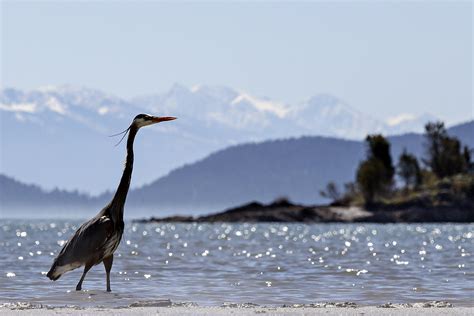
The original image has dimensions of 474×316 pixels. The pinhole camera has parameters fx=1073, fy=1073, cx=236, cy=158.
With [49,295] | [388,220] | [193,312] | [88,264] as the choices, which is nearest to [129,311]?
[193,312]

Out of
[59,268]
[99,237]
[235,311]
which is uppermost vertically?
[99,237]

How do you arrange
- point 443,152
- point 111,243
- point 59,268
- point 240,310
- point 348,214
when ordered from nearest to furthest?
point 240,310
point 111,243
point 59,268
point 348,214
point 443,152

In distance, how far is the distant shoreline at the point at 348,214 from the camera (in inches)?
6339

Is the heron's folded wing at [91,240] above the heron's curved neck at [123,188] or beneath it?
beneath

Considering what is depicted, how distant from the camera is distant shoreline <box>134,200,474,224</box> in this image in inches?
6339

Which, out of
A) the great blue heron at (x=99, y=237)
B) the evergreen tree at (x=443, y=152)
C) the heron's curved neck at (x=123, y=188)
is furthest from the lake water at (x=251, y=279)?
the evergreen tree at (x=443, y=152)

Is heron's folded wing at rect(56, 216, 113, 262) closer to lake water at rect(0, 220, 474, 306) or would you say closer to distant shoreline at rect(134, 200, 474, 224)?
lake water at rect(0, 220, 474, 306)

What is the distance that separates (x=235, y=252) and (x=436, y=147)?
133 metres

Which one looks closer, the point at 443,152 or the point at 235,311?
the point at 235,311

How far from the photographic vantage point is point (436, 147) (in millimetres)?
177000

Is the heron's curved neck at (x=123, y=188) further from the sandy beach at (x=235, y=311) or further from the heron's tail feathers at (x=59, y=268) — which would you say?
the sandy beach at (x=235, y=311)

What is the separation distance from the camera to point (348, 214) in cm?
16662

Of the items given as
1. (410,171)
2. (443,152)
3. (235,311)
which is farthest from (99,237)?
(410,171)

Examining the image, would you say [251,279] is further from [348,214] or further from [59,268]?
[348,214]
